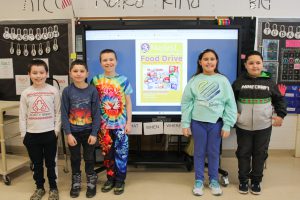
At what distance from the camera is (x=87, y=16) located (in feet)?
9.39

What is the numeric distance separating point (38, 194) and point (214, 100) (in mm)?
1440

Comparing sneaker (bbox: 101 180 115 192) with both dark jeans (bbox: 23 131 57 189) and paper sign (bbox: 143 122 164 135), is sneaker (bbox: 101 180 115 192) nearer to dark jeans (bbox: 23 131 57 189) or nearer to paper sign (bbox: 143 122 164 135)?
dark jeans (bbox: 23 131 57 189)

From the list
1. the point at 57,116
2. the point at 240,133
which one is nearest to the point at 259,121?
the point at 240,133

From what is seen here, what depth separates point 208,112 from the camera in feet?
7.03

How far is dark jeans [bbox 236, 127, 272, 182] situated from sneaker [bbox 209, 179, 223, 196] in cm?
19

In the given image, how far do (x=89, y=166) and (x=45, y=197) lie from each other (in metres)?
0.39

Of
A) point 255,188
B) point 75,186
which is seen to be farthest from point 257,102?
point 75,186

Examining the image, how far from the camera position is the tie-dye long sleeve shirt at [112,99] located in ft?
7.23

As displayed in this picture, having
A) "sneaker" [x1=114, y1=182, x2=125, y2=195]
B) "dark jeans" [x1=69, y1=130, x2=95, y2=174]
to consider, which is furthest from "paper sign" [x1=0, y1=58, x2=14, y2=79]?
"sneaker" [x1=114, y1=182, x2=125, y2=195]

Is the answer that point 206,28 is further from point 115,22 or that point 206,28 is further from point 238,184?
point 238,184

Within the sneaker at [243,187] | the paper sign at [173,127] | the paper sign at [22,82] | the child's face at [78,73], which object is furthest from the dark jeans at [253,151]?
the paper sign at [22,82]

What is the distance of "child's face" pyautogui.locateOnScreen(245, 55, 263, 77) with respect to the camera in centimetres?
214

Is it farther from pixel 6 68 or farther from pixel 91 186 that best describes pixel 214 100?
pixel 6 68

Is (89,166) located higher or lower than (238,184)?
higher
